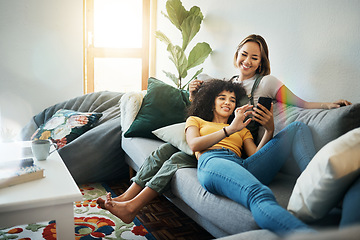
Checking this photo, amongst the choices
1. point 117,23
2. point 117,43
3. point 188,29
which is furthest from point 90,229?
point 117,23

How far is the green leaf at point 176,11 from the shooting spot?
10.1ft

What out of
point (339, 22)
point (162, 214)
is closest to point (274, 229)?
point (162, 214)

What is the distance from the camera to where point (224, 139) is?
72.1 inches

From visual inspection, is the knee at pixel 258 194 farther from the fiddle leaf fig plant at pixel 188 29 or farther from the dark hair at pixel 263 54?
the fiddle leaf fig plant at pixel 188 29

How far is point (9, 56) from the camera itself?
12.8 feet

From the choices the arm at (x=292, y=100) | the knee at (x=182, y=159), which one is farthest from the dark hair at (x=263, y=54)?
the knee at (x=182, y=159)

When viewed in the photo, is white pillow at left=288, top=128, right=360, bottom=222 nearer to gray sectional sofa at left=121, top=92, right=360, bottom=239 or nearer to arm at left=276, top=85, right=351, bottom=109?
gray sectional sofa at left=121, top=92, right=360, bottom=239

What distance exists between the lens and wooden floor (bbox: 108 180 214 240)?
6.20ft

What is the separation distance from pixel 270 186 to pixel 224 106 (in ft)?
1.77

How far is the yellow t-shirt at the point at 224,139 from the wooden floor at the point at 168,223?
475 mm

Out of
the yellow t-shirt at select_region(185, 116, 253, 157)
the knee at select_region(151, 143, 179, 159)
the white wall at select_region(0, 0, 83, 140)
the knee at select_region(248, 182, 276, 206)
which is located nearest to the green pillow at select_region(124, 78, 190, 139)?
the knee at select_region(151, 143, 179, 159)

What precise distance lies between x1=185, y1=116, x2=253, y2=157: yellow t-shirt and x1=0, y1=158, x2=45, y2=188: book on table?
0.82 metres

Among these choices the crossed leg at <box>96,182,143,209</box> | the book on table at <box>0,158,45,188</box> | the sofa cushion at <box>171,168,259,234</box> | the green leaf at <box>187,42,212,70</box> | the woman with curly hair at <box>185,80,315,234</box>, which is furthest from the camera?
the green leaf at <box>187,42,212,70</box>

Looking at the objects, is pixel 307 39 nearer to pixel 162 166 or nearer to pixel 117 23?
pixel 162 166
